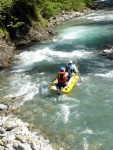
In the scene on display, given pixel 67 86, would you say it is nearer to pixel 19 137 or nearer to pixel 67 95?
pixel 67 95

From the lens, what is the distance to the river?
1024cm

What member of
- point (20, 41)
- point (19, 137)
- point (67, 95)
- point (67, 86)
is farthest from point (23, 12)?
point (19, 137)

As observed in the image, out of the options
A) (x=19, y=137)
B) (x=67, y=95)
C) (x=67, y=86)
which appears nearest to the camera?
(x=19, y=137)

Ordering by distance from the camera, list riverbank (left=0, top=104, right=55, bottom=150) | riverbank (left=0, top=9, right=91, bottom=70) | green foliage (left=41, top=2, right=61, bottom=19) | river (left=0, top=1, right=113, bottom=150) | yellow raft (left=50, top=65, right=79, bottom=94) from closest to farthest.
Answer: riverbank (left=0, top=104, right=55, bottom=150)
river (left=0, top=1, right=113, bottom=150)
yellow raft (left=50, top=65, right=79, bottom=94)
riverbank (left=0, top=9, right=91, bottom=70)
green foliage (left=41, top=2, right=61, bottom=19)

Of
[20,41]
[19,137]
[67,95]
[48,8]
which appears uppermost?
[48,8]

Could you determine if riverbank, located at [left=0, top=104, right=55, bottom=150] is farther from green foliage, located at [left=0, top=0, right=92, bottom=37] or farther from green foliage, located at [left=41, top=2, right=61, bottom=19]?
green foliage, located at [left=41, top=2, right=61, bottom=19]

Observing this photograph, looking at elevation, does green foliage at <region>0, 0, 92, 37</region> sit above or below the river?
above

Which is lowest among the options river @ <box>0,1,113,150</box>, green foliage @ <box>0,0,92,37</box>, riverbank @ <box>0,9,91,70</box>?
river @ <box>0,1,113,150</box>

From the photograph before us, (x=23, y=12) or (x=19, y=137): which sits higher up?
(x=23, y=12)

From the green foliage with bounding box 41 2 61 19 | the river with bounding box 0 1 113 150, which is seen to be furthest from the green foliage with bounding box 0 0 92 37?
the river with bounding box 0 1 113 150

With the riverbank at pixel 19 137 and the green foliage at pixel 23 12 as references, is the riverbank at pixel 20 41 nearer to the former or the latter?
the green foliage at pixel 23 12

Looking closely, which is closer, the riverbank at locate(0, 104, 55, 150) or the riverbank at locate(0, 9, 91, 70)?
the riverbank at locate(0, 104, 55, 150)

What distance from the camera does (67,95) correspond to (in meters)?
13.2

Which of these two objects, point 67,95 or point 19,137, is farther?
point 67,95
